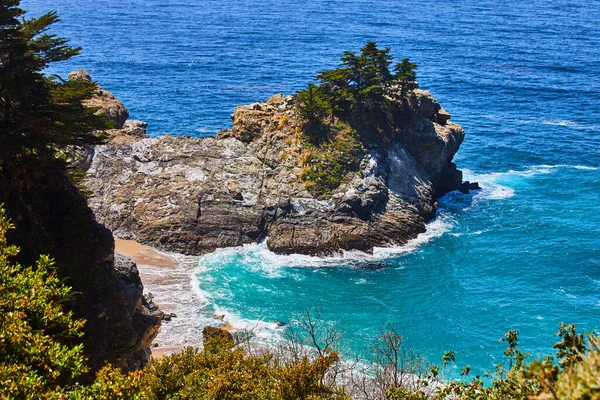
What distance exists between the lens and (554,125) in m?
90.4

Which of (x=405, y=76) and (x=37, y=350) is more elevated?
(x=405, y=76)

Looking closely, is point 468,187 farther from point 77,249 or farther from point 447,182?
point 77,249

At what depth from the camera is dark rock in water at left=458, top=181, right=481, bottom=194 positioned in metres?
70.4

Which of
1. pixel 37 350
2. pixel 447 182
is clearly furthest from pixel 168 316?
pixel 447 182

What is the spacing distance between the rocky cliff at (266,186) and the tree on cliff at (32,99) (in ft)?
85.8

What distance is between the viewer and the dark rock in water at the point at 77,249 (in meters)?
28.8

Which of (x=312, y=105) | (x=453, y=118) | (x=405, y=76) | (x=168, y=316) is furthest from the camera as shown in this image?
(x=453, y=118)

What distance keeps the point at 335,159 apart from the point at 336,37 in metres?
91.8

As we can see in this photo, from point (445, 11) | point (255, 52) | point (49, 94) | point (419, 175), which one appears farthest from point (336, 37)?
point (49, 94)

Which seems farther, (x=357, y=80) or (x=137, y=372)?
(x=357, y=80)

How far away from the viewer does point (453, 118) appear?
3666 inches

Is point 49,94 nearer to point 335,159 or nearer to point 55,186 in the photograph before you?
point 55,186

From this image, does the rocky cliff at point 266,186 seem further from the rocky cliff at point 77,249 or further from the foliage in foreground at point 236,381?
the foliage in foreground at point 236,381

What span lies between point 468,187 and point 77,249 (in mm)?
51578
